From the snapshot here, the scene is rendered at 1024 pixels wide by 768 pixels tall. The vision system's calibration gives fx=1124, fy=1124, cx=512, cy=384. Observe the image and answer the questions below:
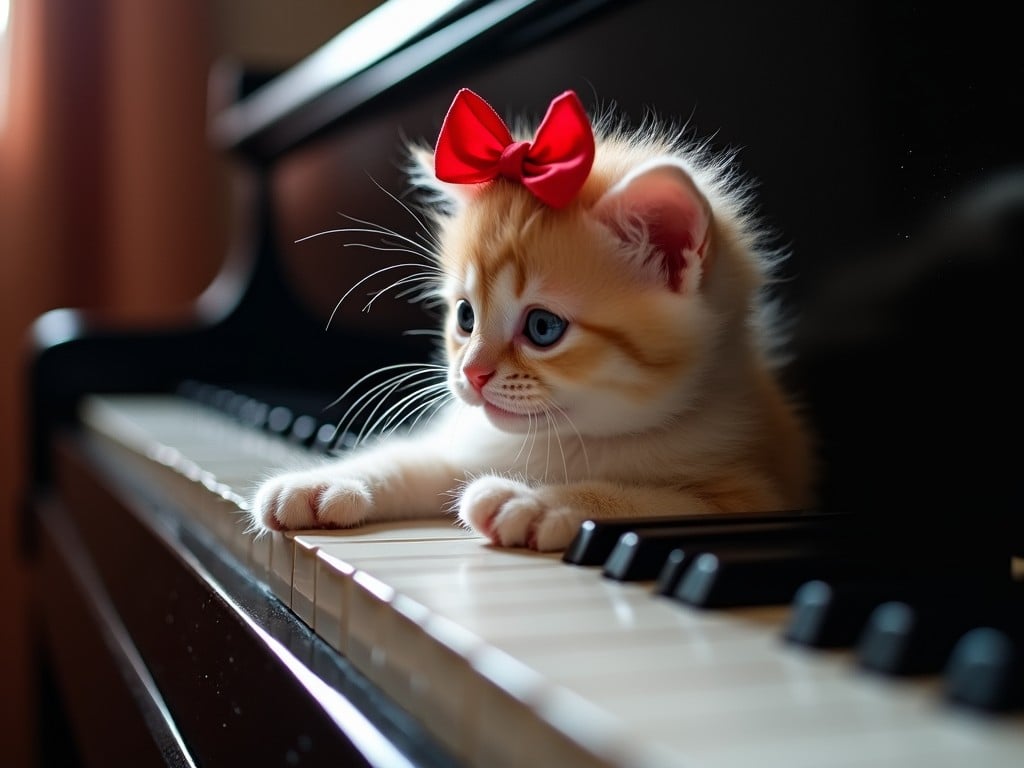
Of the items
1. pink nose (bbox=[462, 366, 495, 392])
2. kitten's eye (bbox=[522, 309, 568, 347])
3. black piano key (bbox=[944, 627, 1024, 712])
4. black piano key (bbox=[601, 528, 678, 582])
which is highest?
kitten's eye (bbox=[522, 309, 568, 347])

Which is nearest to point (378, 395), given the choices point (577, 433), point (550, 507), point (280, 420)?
point (280, 420)

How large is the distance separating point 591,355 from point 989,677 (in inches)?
18.3

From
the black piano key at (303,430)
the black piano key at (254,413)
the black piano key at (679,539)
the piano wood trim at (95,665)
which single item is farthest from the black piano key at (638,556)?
the black piano key at (254,413)

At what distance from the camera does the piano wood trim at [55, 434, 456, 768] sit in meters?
0.61

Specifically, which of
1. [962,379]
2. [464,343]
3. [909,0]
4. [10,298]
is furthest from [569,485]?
[10,298]

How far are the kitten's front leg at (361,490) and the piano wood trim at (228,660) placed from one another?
7 cm

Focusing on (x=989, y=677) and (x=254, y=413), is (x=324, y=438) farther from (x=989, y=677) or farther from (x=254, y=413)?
(x=989, y=677)

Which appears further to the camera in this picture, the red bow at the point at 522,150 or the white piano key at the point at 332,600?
the red bow at the point at 522,150

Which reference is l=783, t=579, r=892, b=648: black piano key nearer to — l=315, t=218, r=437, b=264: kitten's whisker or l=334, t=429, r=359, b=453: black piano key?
l=315, t=218, r=437, b=264: kitten's whisker

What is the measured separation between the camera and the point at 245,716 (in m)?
0.82

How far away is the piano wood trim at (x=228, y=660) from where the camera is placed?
0.61 meters

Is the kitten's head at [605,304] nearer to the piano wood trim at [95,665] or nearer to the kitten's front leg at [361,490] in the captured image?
the kitten's front leg at [361,490]

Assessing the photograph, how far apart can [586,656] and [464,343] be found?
526 millimetres

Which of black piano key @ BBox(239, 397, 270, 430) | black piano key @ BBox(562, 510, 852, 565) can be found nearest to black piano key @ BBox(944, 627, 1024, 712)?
black piano key @ BBox(562, 510, 852, 565)
